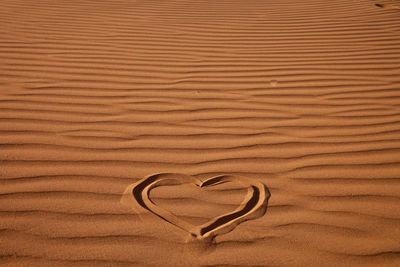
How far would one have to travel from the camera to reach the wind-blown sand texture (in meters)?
1.64

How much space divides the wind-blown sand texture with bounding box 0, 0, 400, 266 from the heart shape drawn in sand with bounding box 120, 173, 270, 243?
0.04 meters

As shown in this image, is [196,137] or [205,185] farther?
[196,137]

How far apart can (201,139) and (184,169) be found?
369mm

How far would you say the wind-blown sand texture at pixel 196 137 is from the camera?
1.64 m

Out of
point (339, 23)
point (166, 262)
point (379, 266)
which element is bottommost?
point (379, 266)

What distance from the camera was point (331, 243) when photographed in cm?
167

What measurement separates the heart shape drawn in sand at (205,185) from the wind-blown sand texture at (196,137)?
0.04 m

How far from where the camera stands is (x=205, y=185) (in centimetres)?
201

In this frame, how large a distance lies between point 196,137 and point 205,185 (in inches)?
20.3

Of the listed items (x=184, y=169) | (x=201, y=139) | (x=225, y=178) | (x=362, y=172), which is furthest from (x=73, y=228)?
(x=362, y=172)

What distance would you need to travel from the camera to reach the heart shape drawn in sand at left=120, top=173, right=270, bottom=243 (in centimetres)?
171

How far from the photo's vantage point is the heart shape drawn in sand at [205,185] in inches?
67.2

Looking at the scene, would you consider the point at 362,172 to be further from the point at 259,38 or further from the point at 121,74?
the point at 259,38

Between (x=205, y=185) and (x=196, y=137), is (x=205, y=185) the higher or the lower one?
the lower one
